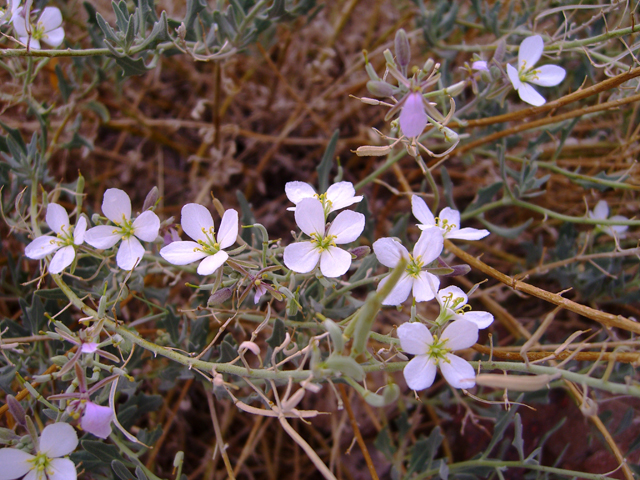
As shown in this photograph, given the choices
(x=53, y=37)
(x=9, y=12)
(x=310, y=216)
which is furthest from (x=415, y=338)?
(x=53, y=37)

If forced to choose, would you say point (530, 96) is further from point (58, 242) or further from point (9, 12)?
point (9, 12)

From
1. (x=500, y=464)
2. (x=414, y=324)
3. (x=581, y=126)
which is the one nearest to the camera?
(x=414, y=324)

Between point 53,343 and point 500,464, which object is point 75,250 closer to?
point 53,343

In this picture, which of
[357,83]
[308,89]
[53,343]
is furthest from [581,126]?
[53,343]

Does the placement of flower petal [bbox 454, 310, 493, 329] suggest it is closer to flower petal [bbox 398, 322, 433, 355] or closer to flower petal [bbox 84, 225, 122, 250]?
flower petal [bbox 398, 322, 433, 355]

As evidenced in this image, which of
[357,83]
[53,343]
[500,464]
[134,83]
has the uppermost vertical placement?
[357,83]

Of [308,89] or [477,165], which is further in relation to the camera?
[308,89]
